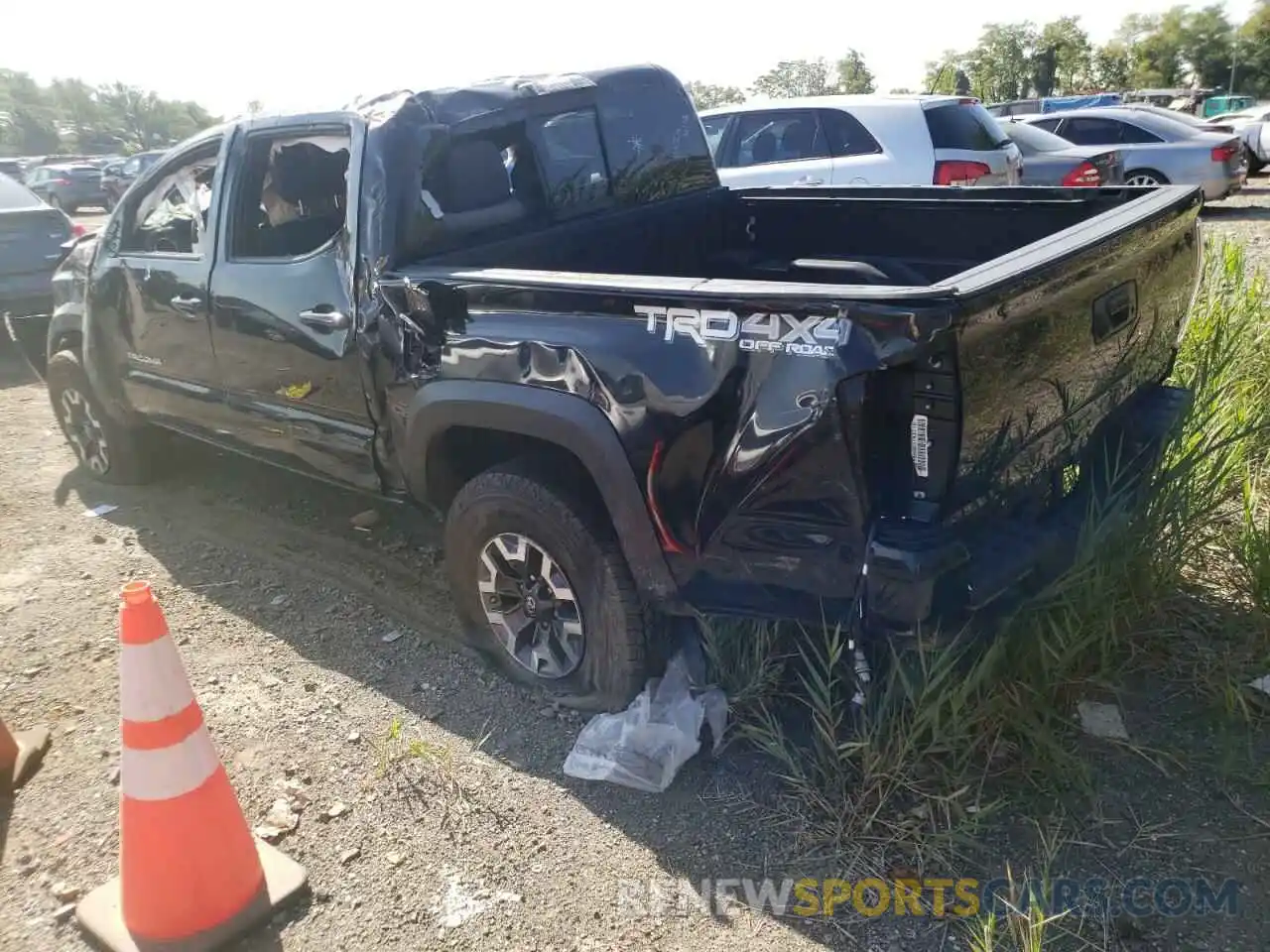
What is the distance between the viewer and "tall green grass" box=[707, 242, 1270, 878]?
8.85 feet

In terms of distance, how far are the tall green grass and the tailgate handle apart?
0.52m

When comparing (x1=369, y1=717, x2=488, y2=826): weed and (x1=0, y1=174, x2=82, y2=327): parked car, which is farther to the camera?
(x1=0, y1=174, x2=82, y2=327): parked car

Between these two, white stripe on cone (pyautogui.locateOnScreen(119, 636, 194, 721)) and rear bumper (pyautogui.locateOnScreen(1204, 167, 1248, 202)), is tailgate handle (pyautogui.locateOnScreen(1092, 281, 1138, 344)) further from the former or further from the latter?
rear bumper (pyautogui.locateOnScreen(1204, 167, 1248, 202))

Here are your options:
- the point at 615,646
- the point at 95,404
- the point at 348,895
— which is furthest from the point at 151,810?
the point at 95,404

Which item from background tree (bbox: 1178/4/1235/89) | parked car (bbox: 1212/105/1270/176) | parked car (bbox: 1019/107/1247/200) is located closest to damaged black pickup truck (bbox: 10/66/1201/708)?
parked car (bbox: 1019/107/1247/200)

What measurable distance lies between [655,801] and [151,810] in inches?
51.6

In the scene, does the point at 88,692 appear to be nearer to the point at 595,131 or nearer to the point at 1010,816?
the point at 595,131

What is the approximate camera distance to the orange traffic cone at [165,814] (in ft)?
8.00

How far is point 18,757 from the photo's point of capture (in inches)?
127

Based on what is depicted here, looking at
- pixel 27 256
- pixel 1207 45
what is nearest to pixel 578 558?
pixel 27 256

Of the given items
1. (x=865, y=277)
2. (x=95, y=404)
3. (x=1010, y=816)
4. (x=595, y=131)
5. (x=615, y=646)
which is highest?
(x=595, y=131)

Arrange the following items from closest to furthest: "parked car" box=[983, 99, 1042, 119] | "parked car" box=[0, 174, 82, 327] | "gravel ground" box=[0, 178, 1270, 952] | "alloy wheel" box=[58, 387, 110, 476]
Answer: "gravel ground" box=[0, 178, 1270, 952], "alloy wheel" box=[58, 387, 110, 476], "parked car" box=[0, 174, 82, 327], "parked car" box=[983, 99, 1042, 119]

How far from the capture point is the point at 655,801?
2.91 m

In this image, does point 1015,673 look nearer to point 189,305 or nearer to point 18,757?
point 18,757
